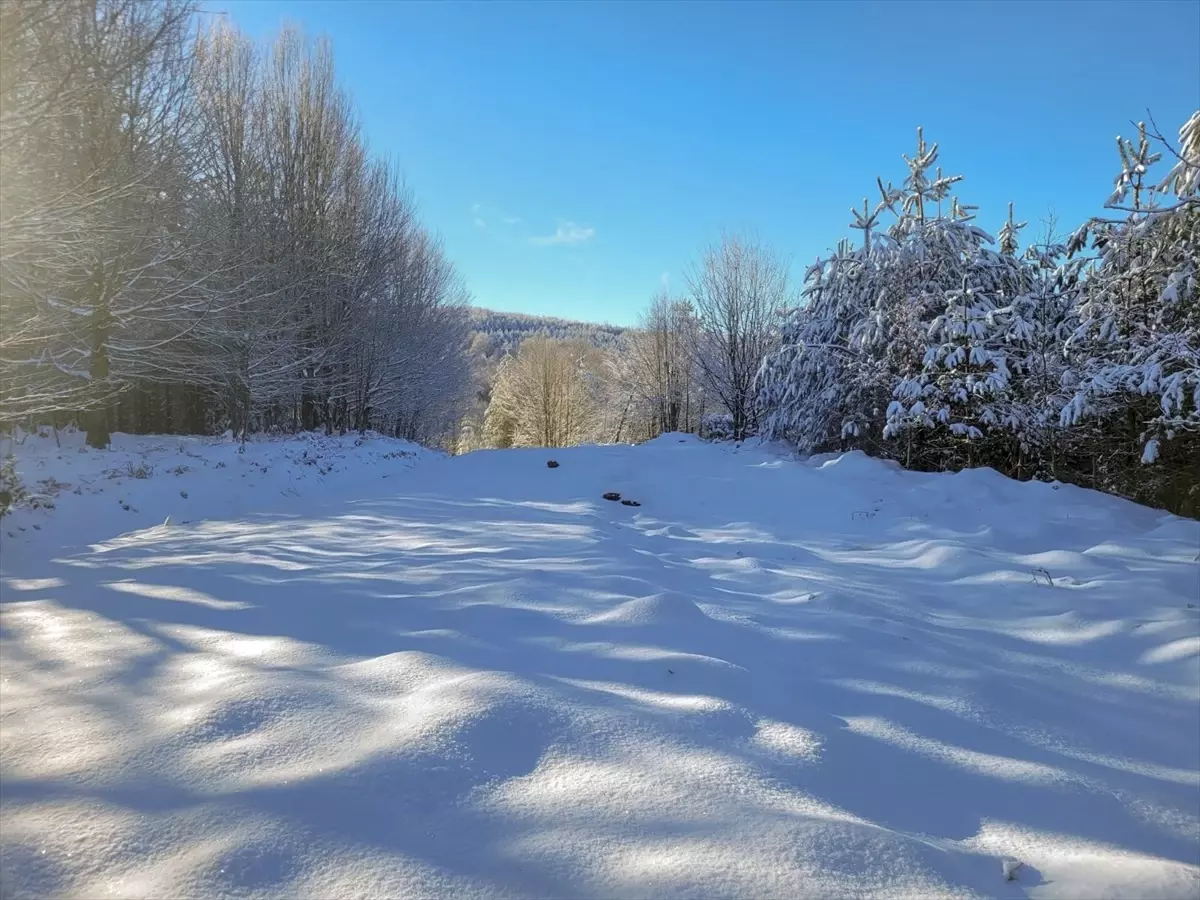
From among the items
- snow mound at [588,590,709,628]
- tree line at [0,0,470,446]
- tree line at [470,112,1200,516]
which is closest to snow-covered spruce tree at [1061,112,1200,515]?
tree line at [470,112,1200,516]

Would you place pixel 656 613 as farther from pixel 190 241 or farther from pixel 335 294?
pixel 335 294

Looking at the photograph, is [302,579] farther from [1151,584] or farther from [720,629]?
[1151,584]

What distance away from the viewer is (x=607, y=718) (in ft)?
6.41

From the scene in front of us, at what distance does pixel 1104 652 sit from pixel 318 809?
10.5ft

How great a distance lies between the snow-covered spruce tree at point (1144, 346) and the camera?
16.7 ft

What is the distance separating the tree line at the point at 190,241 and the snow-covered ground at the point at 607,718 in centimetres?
355

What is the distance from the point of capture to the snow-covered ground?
1.33m

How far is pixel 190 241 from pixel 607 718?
444 inches

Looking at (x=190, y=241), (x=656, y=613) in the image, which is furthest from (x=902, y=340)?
(x=190, y=241)

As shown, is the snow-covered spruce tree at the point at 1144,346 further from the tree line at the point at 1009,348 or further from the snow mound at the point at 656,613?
the snow mound at the point at 656,613

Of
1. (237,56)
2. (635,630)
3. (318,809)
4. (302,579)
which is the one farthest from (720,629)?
(237,56)

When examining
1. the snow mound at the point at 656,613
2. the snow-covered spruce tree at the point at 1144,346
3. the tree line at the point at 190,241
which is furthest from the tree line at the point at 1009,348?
the tree line at the point at 190,241

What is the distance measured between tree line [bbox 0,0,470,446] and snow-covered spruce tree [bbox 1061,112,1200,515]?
8.54 metres

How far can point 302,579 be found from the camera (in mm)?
3648
